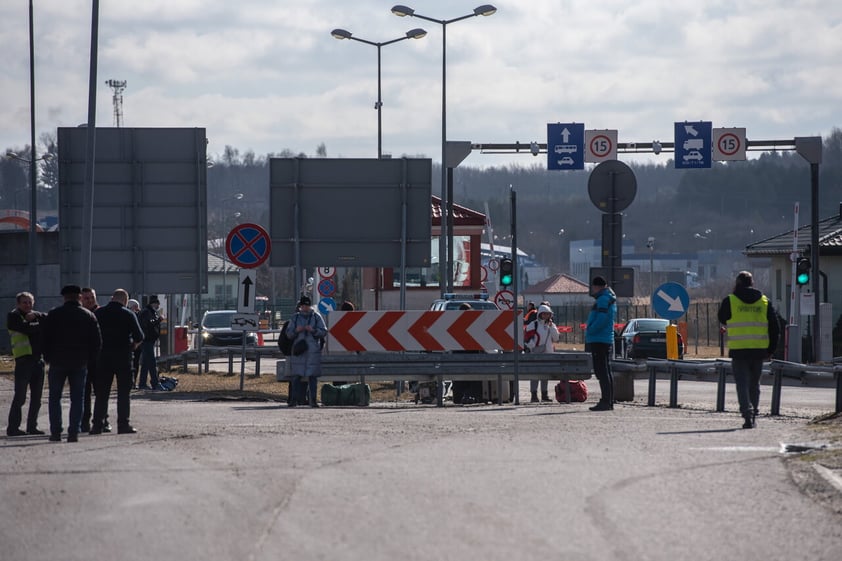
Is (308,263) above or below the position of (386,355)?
above

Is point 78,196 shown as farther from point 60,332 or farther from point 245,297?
point 60,332

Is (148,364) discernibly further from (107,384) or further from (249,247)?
(107,384)

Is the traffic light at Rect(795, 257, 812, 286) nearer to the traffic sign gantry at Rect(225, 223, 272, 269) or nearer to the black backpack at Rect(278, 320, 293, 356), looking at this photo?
the traffic sign gantry at Rect(225, 223, 272, 269)

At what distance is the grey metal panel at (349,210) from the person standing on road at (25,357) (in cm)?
937

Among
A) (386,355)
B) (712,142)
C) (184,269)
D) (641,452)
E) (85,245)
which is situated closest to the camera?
(641,452)

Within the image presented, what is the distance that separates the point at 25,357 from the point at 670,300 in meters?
12.7

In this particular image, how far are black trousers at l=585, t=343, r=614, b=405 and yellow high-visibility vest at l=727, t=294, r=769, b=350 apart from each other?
245cm

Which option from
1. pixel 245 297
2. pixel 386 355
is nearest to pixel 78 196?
pixel 245 297

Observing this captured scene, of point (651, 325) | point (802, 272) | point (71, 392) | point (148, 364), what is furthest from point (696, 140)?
point (71, 392)

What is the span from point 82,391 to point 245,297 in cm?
966

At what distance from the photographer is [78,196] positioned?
25078 millimetres

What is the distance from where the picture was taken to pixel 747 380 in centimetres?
1588

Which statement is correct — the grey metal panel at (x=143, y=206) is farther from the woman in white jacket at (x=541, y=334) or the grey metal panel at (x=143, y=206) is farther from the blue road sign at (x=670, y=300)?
the blue road sign at (x=670, y=300)

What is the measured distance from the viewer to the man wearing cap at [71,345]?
1436cm
